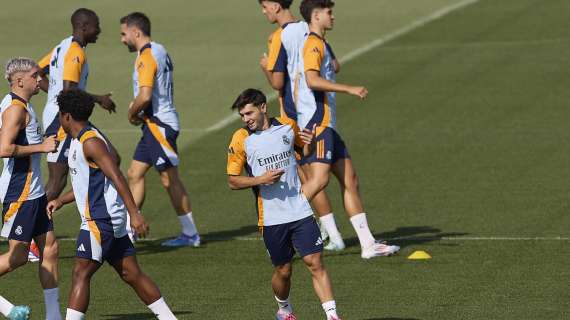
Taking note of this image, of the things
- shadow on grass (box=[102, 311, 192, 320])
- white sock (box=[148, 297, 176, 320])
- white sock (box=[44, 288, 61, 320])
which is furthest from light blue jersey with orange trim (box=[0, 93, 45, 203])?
white sock (box=[148, 297, 176, 320])

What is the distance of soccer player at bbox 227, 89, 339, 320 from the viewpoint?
1189 cm

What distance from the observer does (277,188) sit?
39.3 ft

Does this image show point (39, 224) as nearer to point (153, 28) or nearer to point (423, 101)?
point (423, 101)

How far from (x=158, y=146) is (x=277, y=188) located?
4.74m

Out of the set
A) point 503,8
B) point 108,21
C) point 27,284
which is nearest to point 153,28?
point 108,21

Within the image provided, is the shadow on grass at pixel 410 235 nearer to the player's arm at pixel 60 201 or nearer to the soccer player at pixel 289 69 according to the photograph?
the soccer player at pixel 289 69

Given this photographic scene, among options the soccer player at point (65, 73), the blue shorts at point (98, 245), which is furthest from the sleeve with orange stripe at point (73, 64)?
the blue shorts at point (98, 245)

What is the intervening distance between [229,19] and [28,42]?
5236mm

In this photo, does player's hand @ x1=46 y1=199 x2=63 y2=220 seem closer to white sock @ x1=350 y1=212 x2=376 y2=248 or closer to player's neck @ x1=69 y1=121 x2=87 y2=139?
player's neck @ x1=69 y1=121 x2=87 y2=139

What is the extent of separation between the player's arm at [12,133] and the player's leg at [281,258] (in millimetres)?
2217

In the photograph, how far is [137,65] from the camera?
54.0 feet

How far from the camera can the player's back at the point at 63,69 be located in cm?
1603

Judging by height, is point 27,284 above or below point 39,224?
below

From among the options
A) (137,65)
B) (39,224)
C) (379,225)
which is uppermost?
(137,65)
